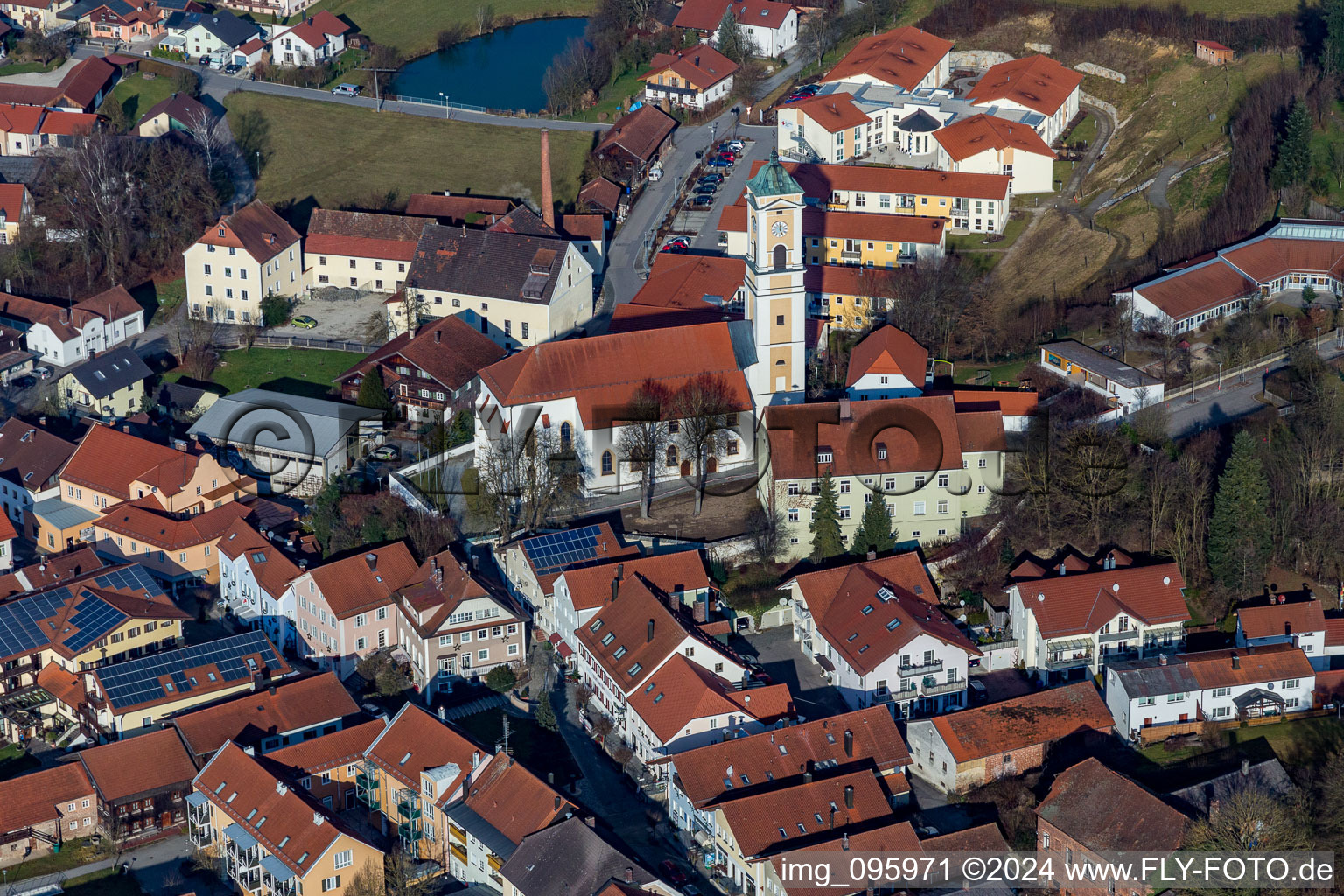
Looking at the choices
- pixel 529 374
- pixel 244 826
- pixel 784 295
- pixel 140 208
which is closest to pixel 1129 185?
pixel 784 295

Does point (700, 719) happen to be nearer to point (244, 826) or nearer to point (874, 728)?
point (874, 728)

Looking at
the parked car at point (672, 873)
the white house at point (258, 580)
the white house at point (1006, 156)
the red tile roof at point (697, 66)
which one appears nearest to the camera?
the parked car at point (672, 873)

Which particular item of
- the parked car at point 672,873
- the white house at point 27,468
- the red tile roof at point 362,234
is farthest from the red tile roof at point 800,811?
the red tile roof at point 362,234

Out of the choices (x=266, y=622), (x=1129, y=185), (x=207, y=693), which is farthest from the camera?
(x=1129, y=185)

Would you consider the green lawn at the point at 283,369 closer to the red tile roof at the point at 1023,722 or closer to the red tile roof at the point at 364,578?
the red tile roof at the point at 364,578

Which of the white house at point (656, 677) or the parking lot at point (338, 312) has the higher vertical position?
the parking lot at point (338, 312)

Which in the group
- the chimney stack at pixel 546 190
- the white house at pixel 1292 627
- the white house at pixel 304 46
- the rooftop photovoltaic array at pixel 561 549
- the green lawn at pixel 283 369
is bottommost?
the white house at pixel 1292 627

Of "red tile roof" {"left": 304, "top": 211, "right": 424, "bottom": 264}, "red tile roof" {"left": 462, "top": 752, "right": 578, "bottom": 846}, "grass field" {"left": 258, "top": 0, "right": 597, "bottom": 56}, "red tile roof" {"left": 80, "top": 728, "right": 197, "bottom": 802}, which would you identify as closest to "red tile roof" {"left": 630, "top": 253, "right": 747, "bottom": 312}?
"red tile roof" {"left": 304, "top": 211, "right": 424, "bottom": 264}

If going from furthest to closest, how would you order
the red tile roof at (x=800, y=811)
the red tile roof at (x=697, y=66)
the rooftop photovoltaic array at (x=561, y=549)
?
the red tile roof at (x=697, y=66)
the rooftop photovoltaic array at (x=561, y=549)
the red tile roof at (x=800, y=811)
